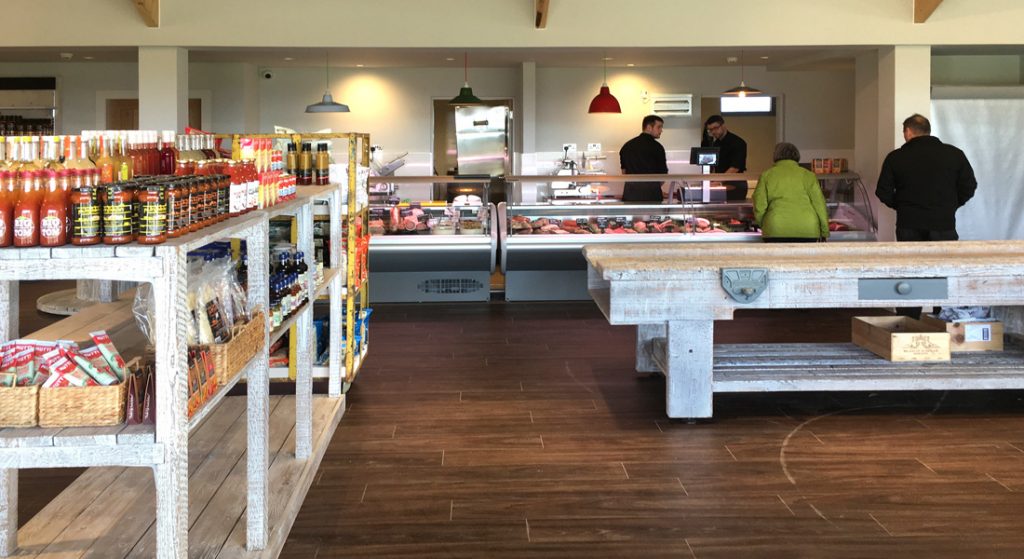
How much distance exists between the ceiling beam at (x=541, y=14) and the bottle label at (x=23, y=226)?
257 inches

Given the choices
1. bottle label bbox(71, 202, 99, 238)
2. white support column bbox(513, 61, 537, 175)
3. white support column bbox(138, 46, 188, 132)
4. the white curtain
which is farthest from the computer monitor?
bottle label bbox(71, 202, 99, 238)

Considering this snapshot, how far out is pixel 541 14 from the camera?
8.38 m

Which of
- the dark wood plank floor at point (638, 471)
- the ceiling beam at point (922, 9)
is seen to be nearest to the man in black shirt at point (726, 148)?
the ceiling beam at point (922, 9)

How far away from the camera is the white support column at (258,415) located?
2.87 m

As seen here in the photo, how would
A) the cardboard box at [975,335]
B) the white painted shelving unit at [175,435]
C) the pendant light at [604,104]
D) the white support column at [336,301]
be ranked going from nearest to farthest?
1. the white painted shelving unit at [175,435]
2. the white support column at [336,301]
3. the cardboard box at [975,335]
4. the pendant light at [604,104]

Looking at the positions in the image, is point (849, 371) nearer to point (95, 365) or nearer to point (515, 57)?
point (95, 365)

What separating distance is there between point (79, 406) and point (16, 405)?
13 cm

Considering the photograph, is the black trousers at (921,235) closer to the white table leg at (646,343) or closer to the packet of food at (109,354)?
the white table leg at (646,343)

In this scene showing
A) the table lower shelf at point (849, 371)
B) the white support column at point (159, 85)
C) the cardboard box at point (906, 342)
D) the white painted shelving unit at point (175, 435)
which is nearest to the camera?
the white painted shelving unit at point (175, 435)

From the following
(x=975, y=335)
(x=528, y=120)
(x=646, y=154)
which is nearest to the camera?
(x=975, y=335)

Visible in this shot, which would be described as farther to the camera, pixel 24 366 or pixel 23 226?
pixel 24 366

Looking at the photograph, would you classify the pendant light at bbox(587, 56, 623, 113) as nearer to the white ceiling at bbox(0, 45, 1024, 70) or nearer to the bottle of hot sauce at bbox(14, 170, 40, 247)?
the white ceiling at bbox(0, 45, 1024, 70)

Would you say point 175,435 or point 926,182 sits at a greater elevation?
point 926,182

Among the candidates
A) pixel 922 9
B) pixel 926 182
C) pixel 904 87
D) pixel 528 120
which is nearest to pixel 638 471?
pixel 926 182
